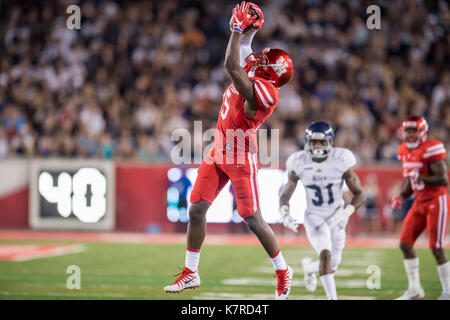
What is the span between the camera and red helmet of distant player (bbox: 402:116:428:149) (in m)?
6.73

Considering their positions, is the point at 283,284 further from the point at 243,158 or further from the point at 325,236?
the point at 243,158

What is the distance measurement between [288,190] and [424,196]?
65.9 inches

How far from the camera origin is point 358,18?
52.5 feet

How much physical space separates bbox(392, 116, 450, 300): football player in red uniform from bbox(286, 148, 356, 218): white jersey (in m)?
1.09

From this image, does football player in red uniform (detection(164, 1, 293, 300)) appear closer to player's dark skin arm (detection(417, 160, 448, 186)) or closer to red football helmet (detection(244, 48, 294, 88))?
red football helmet (detection(244, 48, 294, 88))

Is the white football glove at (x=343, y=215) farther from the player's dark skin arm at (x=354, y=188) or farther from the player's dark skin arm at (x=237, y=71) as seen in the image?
the player's dark skin arm at (x=237, y=71)

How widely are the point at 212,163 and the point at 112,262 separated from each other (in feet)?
14.1

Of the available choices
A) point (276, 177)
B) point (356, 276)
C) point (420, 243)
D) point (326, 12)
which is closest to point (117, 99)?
point (276, 177)

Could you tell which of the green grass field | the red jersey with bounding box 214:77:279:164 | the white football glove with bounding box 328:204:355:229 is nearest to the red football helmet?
the red jersey with bounding box 214:77:279:164

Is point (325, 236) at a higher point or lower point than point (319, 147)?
Result: lower

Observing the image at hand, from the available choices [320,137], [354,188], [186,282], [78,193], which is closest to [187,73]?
[78,193]

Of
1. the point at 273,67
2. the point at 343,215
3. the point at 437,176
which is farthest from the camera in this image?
the point at 437,176

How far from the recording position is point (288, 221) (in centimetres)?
570

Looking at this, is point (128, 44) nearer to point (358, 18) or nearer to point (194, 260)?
point (358, 18)
